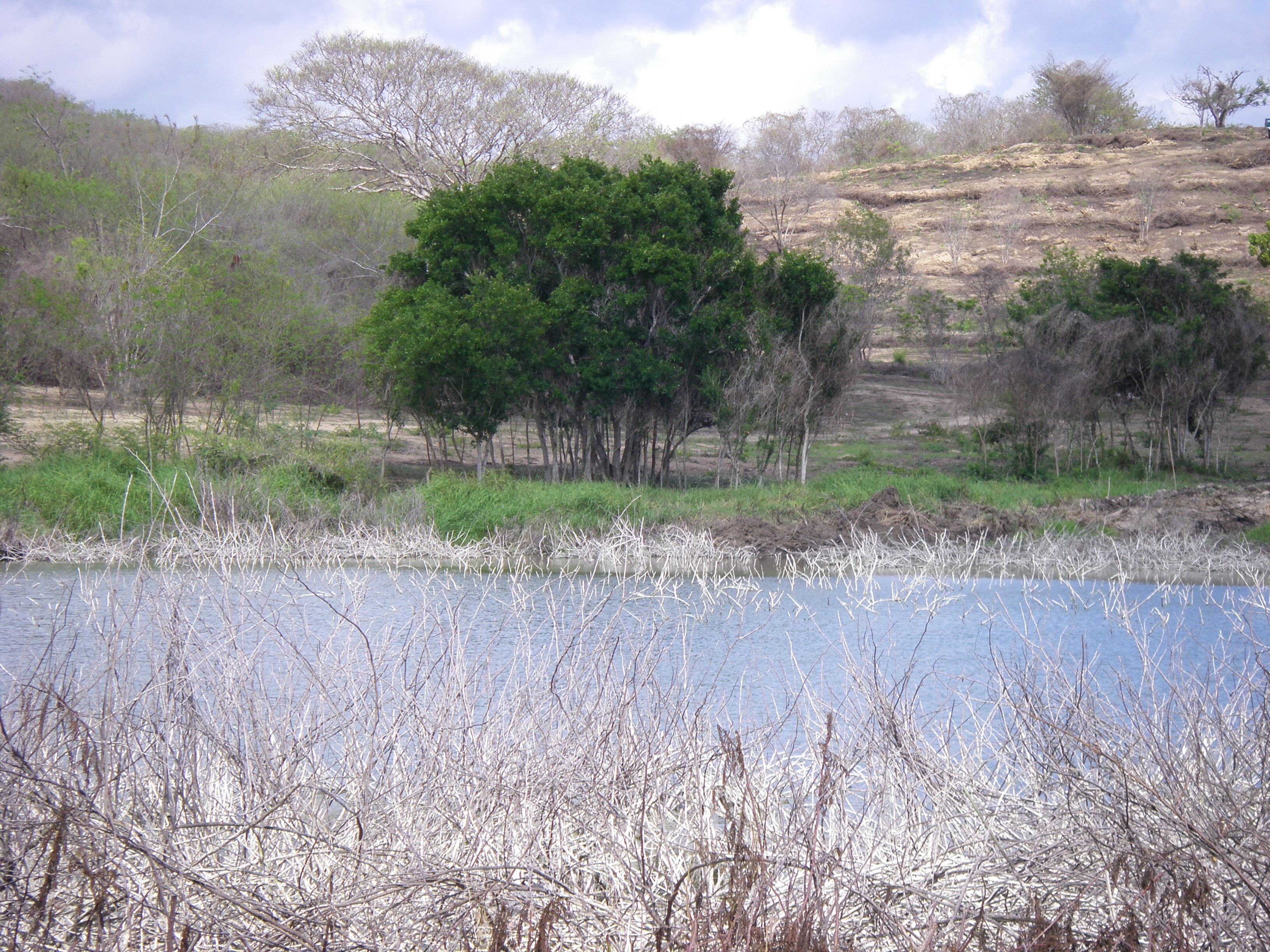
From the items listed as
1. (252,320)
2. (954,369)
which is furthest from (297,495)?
(954,369)

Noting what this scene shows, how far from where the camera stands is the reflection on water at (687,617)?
6312mm

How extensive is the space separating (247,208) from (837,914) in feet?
104

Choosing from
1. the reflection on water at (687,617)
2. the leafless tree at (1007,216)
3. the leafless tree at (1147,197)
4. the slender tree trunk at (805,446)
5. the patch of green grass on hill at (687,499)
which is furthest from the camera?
the leafless tree at (1007,216)

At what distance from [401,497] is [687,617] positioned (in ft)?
29.9

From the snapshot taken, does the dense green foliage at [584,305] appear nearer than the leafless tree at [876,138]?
Yes

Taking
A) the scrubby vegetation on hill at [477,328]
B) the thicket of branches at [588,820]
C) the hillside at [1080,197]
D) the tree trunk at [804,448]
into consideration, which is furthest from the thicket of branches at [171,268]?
the hillside at [1080,197]

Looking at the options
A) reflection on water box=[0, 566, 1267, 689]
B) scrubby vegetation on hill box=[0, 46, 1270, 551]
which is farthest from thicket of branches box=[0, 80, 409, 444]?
reflection on water box=[0, 566, 1267, 689]

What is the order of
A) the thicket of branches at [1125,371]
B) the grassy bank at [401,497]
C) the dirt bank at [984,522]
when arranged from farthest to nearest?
the thicket of branches at [1125,371], the dirt bank at [984,522], the grassy bank at [401,497]

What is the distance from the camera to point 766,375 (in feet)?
74.9

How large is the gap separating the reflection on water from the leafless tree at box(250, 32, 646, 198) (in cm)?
2054

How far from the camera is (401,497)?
18969mm

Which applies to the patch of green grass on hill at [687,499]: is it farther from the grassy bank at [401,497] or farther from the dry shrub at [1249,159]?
the dry shrub at [1249,159]

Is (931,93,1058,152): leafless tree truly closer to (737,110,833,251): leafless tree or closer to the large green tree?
(737,110,833,251): leafless tree

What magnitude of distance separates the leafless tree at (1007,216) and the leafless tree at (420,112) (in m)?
23.2
